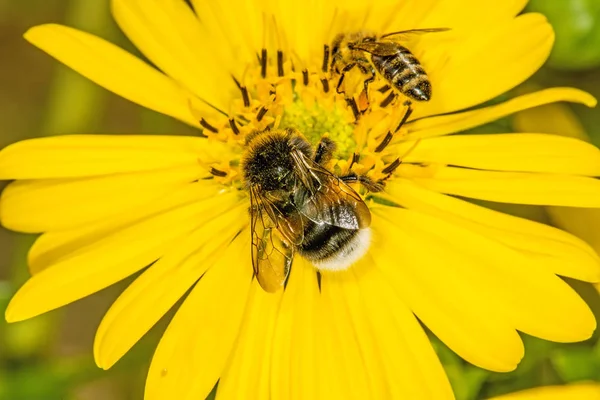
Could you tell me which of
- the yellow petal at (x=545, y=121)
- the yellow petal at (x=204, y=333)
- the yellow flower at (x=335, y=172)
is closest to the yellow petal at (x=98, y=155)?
the yellow flower at (x=335, y=172)

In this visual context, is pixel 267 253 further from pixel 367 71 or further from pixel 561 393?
pixel 561 393

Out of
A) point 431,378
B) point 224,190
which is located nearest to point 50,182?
point 224,190

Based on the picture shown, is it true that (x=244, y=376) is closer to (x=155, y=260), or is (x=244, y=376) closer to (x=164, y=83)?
(x=155, y=260)

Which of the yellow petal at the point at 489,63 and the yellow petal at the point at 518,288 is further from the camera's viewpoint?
the yellow petal at the point at 489,63

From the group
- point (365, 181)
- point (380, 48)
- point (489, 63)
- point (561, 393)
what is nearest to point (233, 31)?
point (380, 48)

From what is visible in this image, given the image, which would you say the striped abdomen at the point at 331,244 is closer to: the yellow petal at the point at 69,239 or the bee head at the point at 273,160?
the bee head at the point at 273,160

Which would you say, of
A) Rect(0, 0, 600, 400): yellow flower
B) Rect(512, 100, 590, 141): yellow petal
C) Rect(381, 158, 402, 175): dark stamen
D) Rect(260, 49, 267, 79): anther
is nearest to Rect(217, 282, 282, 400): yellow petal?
Rect(0, 0, 600, 400): yellow flower

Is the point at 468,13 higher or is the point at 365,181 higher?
the point at 468,13
